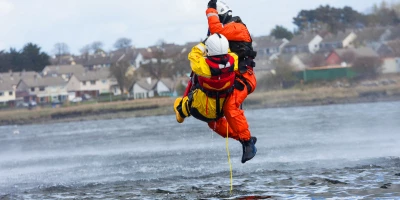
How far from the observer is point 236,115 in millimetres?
9000

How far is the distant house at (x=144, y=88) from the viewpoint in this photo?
67.7m

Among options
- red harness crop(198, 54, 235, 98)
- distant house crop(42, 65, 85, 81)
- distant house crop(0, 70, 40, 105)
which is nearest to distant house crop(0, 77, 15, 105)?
distant house crop(0, 70, 40, 105)

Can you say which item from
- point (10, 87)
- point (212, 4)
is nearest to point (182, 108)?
point (212, 4)

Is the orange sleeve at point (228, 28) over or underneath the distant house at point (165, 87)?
underneath

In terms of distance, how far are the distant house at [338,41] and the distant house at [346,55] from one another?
15.9ft

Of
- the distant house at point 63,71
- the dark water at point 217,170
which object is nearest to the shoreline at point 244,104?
the dark water at point 217,170

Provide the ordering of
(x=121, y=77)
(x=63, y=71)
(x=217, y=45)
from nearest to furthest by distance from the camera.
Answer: (x=217, y=45)
(x=121, y=77)
(x=63, y=71)

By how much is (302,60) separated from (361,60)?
7341mm

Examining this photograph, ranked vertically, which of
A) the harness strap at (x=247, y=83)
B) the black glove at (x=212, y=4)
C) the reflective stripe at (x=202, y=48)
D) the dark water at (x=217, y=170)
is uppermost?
the black glove at (x=212, y=4)

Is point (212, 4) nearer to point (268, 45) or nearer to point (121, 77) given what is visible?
point (121, 77)

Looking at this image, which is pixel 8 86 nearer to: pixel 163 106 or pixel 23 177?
pixel 163 106

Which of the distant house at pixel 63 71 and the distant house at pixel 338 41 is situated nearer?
the distant house at pixel 338 41

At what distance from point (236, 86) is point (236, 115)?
351 millimetres

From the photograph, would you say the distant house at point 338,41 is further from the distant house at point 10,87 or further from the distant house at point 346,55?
the distant house at point 10,87
